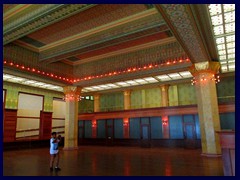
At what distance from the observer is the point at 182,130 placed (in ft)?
47.1

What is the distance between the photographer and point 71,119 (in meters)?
13.6

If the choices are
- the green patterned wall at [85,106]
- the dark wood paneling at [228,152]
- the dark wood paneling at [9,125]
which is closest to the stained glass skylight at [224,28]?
the dark wood paneling at [228,152]

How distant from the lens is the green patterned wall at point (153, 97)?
18.1 m

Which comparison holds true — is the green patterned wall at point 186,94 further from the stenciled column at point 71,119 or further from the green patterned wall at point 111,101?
the stenciled column at point 71,119

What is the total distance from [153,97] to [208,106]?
9201 millimetres

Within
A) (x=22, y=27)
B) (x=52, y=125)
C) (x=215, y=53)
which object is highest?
(x=22, y=27)

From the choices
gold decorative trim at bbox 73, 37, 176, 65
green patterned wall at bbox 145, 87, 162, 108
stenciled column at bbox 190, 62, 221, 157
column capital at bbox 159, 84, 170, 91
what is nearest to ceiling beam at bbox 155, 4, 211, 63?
stenciled column at bbox 190, 62, 221, 157

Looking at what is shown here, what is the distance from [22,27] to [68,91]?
684 centimetres

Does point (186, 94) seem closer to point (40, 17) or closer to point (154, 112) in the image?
point (154, 112)

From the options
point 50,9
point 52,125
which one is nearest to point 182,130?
point 52,125

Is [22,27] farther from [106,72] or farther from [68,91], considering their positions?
[68,91]

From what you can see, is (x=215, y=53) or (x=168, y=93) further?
(x=168, y=93)

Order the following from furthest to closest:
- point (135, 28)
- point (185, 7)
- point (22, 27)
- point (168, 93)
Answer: point (168, 93)
point (135, 28)
point (22, 27)
point (185, 7)

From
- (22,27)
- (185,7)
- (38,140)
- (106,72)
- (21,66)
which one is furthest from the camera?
(38,140)
